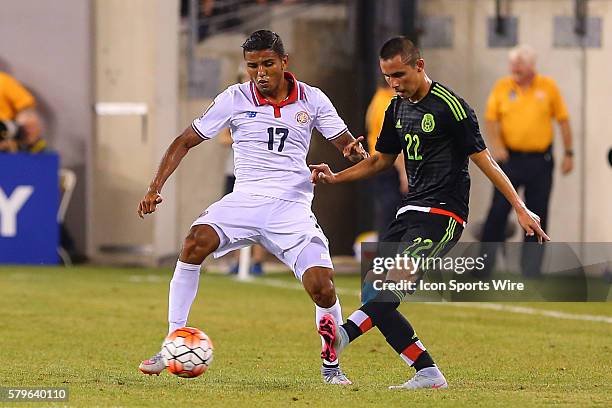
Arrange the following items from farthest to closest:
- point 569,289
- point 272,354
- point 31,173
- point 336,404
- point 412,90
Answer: point 31,173, point 569,289, point 272,354, point 412,90, point 336,404

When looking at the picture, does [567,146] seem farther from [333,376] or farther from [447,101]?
[333,376]

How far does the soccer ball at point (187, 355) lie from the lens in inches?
296

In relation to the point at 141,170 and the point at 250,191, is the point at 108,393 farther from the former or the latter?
the point at 141,170

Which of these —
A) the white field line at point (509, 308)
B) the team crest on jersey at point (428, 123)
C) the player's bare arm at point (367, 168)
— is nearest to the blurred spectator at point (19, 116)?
the white field line at point (509, 308)

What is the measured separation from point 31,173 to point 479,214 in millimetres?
5130

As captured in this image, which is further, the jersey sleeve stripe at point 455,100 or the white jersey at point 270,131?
the white jersey at point 270,131

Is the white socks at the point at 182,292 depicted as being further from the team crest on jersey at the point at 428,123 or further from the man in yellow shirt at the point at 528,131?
the man in yellow shirt at the point at 528,131

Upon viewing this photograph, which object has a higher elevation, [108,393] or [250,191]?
[250,191]

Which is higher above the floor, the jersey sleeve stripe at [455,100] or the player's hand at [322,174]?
the jersey sleeve stripe at [455,100]

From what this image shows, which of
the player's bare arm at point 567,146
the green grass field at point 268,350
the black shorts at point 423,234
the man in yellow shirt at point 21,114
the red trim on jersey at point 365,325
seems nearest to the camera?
the green grass field at point 268,350

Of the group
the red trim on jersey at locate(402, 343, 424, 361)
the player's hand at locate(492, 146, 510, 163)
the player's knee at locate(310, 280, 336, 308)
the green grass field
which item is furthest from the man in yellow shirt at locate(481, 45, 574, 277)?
the red trim on jersey at locate(402, 343, 424, 361)

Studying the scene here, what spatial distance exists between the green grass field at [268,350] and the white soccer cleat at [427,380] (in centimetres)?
7

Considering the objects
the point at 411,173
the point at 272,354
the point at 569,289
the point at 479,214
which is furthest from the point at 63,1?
the point at 411,173

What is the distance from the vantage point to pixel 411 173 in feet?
25.6
